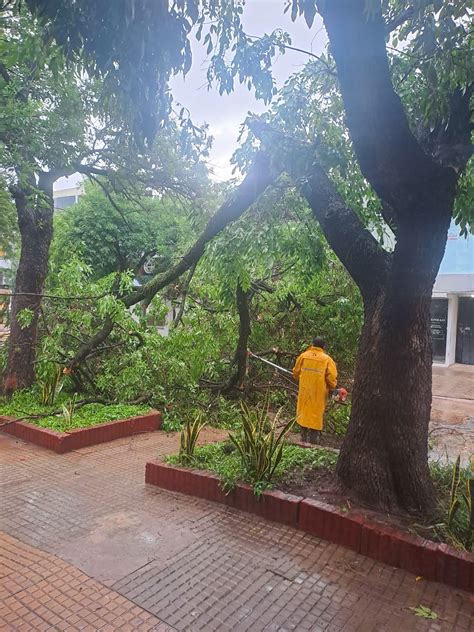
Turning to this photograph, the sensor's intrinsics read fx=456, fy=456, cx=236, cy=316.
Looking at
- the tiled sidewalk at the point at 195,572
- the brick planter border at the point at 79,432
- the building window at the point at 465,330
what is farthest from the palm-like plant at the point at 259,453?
the building window at the point at 465,330

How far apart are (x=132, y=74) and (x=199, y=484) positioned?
3606 mm

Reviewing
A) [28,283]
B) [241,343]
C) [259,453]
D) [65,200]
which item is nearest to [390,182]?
[259,453]

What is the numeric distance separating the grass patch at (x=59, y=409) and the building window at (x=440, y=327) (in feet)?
42.5

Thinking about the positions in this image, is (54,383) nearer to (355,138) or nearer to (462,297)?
(355,138)

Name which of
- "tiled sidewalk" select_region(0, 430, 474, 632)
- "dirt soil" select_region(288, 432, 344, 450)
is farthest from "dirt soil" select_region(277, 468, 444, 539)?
"dirt soil" select_region(288, 432, 344, 450)

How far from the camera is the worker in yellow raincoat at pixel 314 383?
5766 millimetres

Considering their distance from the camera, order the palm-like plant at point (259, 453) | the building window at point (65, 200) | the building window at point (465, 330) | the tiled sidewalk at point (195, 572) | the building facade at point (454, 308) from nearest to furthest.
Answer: the tiled sidewalk at point (195, 572) < the palm-like plant at point (259, 453) < the building facade at point (454, 308) < the building window at point (465, 330) < the building window at point (65, 200)

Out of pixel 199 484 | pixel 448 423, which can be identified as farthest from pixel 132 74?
pixel 448 423

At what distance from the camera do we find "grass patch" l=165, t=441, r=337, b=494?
4.35 meters

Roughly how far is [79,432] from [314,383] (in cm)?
323

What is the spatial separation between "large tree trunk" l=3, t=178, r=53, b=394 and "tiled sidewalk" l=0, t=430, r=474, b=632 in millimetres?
3881

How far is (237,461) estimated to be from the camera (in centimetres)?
471

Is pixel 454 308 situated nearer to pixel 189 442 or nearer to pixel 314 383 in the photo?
pixel 314 383

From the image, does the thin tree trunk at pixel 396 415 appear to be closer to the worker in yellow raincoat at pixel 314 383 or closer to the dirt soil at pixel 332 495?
the dirt soil at pixel 332 495
